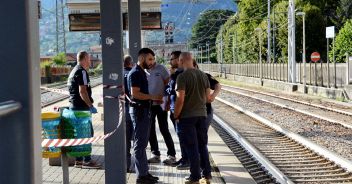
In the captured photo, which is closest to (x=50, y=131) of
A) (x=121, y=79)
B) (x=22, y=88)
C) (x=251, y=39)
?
(x=121, y=79)

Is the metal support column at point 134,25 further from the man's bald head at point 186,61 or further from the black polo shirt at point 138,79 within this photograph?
the man's bald head at point 186,61

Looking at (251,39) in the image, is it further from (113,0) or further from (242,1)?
(113,0)

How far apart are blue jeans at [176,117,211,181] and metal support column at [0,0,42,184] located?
15.1ft

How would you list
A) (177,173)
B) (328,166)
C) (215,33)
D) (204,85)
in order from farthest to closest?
(215,33) → (328,166) → (177,173) → (204,85)

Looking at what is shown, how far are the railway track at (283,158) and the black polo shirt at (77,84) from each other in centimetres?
308

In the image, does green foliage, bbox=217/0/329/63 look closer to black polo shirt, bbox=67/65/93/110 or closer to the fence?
the fence

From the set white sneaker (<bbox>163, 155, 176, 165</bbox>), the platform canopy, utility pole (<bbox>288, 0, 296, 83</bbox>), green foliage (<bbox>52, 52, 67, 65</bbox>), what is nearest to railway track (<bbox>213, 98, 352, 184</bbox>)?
white sneaker (<bbox>163, 155, 176, 165</bbox>)

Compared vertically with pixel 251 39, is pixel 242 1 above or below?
above

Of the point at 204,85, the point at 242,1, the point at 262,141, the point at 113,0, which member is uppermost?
the point at 242,1

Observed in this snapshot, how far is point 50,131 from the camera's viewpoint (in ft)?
22.8

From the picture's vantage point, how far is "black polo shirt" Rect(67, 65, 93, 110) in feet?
28.6

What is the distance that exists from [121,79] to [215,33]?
467 ft

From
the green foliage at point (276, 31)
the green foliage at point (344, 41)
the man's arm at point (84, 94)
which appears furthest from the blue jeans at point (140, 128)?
the green foliage at point (276, 31)

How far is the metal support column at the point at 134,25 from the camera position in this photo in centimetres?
1202
